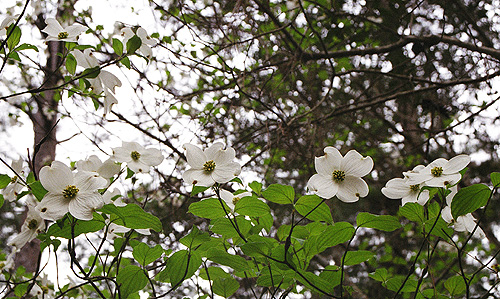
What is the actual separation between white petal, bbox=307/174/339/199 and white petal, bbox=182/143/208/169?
0.21 meters

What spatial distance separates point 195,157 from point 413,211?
43cm

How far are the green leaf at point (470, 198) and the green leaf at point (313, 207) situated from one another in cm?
23

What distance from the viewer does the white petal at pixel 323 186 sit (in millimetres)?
742

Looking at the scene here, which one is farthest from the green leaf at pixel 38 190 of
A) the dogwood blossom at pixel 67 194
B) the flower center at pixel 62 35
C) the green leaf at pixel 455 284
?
the green leaf at pixel 455 284

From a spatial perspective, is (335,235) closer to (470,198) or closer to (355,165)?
(355,165)

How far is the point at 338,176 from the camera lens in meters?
0.78

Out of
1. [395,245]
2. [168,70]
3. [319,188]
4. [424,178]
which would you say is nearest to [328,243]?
[319,188]

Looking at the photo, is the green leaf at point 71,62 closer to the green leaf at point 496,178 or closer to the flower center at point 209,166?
the flower center at point 209,166

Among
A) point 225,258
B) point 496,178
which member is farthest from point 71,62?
point 496,178

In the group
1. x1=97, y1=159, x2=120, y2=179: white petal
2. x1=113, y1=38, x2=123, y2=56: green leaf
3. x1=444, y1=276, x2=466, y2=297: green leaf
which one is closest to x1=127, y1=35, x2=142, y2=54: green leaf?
x1=113, y1=38, x2=123, y2=56: green leaf

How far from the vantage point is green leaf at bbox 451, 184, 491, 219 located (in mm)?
733

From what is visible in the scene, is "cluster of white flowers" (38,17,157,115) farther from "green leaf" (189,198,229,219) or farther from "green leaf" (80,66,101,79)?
"green leaf" (189,198,229,219)

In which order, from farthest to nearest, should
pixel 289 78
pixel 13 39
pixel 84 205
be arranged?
pixel 289 78
pixel 13 39
pixel 84 205

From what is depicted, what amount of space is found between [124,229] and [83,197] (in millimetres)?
184
